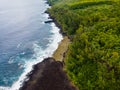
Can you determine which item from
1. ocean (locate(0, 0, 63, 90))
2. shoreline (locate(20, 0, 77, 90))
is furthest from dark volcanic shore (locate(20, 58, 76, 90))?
ocean (locate(0, 0, 63, 90))

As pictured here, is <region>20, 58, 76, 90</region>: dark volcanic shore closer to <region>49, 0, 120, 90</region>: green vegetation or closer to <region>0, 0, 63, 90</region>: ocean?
<region>49, 0, 120, 90</region>: green vegetation

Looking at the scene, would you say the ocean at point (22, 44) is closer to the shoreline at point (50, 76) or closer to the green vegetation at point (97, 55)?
the shoreline at point (50, 76)

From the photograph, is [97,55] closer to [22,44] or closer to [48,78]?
[48,78]

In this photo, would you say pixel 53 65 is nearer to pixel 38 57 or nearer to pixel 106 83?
pixel 38 57

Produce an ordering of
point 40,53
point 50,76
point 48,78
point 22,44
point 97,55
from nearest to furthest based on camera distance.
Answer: point 97,55
point 48,78
point 50,76
point 40,53
point 22,44

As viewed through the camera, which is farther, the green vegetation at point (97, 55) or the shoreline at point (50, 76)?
the shoreline at point (50, 76)

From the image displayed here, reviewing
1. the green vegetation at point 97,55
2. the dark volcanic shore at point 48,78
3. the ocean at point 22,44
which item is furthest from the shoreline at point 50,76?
the ocean at point 22,44

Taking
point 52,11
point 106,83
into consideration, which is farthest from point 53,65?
point 52,11

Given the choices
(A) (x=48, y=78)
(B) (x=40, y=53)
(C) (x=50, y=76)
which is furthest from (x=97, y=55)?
(B) (x=40, y=53)

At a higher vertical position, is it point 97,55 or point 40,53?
point 97,55
